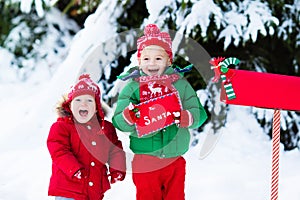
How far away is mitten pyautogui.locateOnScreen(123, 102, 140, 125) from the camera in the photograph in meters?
2.87

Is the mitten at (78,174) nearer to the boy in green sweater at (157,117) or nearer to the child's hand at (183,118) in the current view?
the boy in green sweater at (157,117)

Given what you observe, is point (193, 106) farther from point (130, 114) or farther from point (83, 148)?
point (83, 148)

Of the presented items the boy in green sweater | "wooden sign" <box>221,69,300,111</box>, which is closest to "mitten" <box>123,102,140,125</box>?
the boy in green sweater

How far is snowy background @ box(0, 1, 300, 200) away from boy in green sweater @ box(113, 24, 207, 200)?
1.13 metres

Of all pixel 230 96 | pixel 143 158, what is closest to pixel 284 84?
pixel 230 96

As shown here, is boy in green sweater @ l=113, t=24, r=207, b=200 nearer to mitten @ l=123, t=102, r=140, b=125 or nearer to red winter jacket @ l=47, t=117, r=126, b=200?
mitten @ l=123, t=102, r=140, b=125

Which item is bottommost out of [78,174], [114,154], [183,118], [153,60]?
[78,174]

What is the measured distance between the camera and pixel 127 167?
322cm

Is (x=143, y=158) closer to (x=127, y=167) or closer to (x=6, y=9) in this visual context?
(x=127, y=167)

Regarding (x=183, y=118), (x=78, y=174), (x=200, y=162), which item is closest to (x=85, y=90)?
(x=78, y=174)

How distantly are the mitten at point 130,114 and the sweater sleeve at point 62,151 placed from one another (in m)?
0.37

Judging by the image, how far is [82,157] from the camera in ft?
9.77

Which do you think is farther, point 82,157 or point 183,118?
point 82,157

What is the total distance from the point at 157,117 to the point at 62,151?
1.87ft
